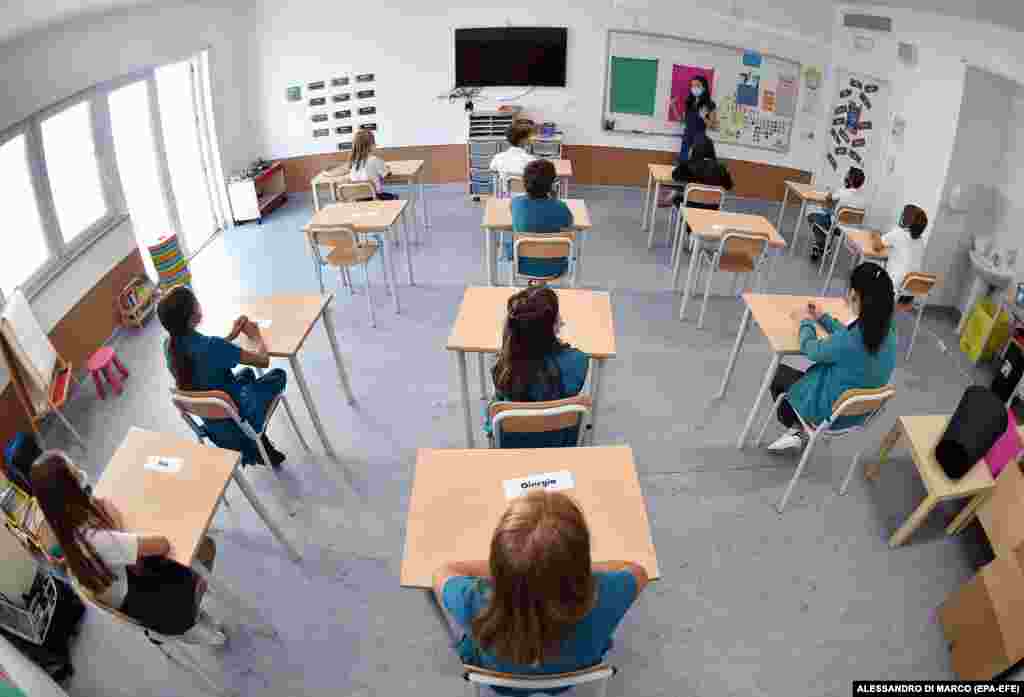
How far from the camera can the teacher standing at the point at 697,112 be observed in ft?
23.4

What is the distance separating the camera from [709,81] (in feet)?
23.5

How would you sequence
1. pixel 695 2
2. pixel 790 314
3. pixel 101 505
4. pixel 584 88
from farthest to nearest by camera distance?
pixel 584 88, pixel 695 2, pixel 790 314, pixel 101 505

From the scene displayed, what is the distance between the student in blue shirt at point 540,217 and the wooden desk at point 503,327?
0.88 m

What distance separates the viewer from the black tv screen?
23.7 feet

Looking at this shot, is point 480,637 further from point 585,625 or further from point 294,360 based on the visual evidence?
point 294,360

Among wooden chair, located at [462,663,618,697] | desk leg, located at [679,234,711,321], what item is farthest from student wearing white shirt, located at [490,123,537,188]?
wooden chair, located at [462,663,618,697]

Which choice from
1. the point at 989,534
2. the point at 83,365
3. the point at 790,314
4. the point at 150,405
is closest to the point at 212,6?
the point at 83,365

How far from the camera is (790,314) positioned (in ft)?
11.3

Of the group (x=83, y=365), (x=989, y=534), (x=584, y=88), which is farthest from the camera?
(x=584, y=88)

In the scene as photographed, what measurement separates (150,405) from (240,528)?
5.09 feet

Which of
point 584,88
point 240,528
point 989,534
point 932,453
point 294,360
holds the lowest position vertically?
point 240,528

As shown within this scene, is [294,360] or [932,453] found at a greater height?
[294,360]

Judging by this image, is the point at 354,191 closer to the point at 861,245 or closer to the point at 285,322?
the point at 285,322

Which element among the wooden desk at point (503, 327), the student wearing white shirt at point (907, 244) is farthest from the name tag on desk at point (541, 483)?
the student wearing white shirt at point (907, 244)
